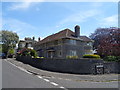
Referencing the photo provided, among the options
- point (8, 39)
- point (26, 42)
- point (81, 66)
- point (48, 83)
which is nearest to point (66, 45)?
point (81, 66)

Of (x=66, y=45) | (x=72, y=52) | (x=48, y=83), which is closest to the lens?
(x=48, y=83)

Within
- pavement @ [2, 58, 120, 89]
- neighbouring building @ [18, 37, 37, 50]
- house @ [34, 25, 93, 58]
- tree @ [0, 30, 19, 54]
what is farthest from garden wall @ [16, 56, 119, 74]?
neighbouring building @ [18, 37, 37, 50]

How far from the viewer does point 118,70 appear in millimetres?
19234

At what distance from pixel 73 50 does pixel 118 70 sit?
18.1 meters

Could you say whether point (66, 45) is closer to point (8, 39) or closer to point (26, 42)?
point (8, 39)

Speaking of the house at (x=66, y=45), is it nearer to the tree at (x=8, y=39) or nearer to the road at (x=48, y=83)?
the road at (x=48, y=83)

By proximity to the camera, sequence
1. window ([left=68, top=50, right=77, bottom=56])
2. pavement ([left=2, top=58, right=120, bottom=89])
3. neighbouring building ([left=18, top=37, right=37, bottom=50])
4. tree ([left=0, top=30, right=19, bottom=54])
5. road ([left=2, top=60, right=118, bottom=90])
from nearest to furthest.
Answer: road ([left=2, top=60, right=118, bottom=90])
pavement ([left=2, top=58, right=120, bottom=89])
window ([left=68, top=50, right=77, bottom=56])
tree ([left=0, top=30, right=19, bottom=54])
neighbouring building ([left=18, top=37, right=37, bottom=50])

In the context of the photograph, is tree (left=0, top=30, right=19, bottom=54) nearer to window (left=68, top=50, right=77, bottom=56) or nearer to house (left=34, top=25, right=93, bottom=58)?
house (left=34, top=25, right=93, bottom=58)

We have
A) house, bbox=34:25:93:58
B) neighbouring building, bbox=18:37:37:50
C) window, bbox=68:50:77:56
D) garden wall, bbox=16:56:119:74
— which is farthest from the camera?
neighbouring building, bbox=18:37:37:50

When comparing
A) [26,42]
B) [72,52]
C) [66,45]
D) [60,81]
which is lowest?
[60,81]

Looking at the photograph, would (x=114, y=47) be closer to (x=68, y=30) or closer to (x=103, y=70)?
(x=103, y=70)

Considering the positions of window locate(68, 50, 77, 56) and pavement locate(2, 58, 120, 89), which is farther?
window locate(68, 50, 77, 56)

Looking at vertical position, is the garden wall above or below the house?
below

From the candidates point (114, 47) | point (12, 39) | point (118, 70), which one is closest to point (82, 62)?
point (118, 70)
